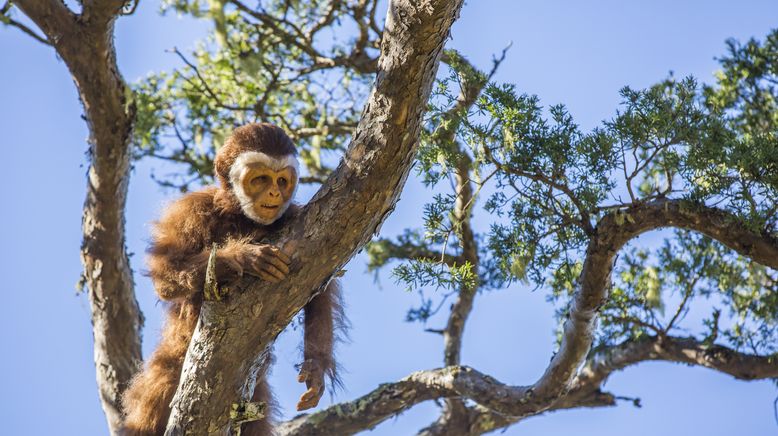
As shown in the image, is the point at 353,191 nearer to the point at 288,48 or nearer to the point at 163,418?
the point at 163,418

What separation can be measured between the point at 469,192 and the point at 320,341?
7.26ft

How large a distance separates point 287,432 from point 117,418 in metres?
1.20

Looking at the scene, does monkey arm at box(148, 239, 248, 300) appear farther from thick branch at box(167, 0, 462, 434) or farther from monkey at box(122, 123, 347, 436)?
thick branch at box(167, 0, 462, 434)

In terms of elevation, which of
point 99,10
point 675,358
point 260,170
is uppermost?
point 99,10

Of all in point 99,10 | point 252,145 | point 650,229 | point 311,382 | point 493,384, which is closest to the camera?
point 311,382

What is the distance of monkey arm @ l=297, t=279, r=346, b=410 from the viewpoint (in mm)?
4959

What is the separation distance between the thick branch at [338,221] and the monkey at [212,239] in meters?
0.60

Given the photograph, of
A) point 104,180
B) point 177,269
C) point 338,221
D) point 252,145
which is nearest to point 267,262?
point 338,221

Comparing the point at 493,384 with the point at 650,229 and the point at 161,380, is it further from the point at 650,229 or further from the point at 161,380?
the point at 161,380

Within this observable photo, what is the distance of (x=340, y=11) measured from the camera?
7.77 meters

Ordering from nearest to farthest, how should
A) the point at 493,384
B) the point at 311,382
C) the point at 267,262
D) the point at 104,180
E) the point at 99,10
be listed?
the point at 267,262 < the point at 311,382 < the point at 99,10 < the point at 493,384 < the point at 104,180

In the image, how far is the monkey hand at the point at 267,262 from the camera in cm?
415

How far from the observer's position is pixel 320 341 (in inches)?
217

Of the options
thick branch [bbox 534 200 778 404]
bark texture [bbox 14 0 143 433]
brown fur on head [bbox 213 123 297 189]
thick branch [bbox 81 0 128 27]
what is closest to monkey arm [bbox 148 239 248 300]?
brown fur on head [bbox 213 123 297 189]
